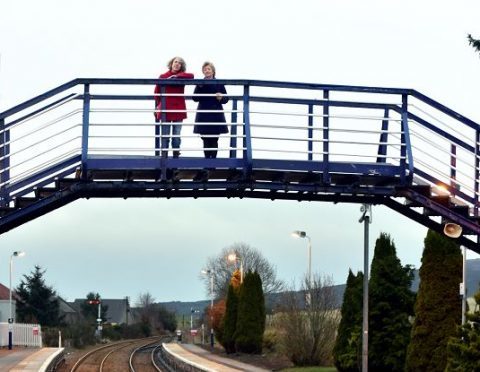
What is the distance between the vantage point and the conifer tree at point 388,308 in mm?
32531

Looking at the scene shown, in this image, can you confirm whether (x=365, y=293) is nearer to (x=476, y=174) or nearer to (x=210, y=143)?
(x=476, y=174)

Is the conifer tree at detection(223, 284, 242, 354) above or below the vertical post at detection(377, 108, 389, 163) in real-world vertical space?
below

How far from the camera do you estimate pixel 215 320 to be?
223 ft

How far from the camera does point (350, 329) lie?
3581cm

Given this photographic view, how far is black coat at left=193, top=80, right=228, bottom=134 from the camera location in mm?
15344

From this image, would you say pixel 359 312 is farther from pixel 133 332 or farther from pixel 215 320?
pixel 133 332

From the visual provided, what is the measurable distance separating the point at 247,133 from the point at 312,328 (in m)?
29.3

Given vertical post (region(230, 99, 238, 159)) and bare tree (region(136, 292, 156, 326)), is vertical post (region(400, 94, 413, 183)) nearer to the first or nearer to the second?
vertical post (region(230, 99, 238, 159))

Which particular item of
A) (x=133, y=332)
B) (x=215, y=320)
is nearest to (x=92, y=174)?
(x=215, y=320)

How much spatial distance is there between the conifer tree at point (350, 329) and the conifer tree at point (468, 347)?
14.8 m

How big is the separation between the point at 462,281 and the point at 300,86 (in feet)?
45.7

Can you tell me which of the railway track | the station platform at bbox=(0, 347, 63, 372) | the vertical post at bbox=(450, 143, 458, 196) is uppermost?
the vertical post at bbox=(450, 143, 458, 196)

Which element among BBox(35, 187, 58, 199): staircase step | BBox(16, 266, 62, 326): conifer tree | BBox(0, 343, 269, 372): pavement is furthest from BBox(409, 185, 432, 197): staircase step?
BBox(16, 266, 62, 326): conifer tree

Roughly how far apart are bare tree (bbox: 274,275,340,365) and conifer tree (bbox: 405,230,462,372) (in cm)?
1481
